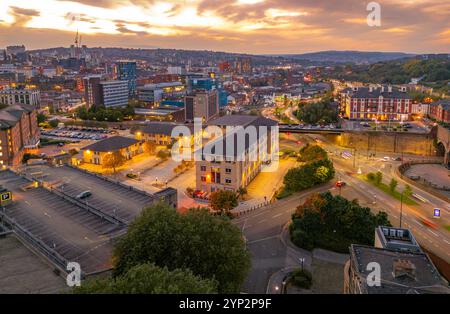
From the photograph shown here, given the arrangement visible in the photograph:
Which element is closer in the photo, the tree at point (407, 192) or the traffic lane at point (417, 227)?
the traffic lane at point (417, 227)

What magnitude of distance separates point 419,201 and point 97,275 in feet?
76.9

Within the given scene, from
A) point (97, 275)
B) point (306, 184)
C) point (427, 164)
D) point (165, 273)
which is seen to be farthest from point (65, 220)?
point (427, 164)

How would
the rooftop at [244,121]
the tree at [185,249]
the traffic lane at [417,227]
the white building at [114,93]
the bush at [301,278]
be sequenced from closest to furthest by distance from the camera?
the tree at [185,249], the bush at [301,278], the traffic lane at [417,227], the rooftop at [244,121], the white building at [114,93]

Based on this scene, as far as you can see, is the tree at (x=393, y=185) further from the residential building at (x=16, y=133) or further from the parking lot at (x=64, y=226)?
the residential building at (x=16, y=133)

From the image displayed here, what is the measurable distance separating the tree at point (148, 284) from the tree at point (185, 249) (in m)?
2.54

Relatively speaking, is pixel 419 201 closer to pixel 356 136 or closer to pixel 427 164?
pixel 427 164

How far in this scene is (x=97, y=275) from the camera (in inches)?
Result: 540

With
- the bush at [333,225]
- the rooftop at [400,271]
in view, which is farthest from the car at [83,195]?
the rooftop at [400,271]

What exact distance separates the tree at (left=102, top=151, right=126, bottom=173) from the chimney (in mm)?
28522

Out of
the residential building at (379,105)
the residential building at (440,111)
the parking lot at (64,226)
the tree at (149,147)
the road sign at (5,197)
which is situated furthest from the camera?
the residential building at (379,105)

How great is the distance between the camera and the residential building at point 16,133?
127 ft

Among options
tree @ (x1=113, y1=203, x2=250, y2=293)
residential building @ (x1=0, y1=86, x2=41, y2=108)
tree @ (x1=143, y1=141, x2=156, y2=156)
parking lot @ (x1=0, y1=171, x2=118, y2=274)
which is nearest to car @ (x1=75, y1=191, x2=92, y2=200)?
parking lot @ (x1=0, y1=171, x2=118, y2=274)

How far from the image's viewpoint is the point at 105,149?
125 ft

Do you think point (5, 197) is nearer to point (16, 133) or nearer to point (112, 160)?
point (112, 160)
